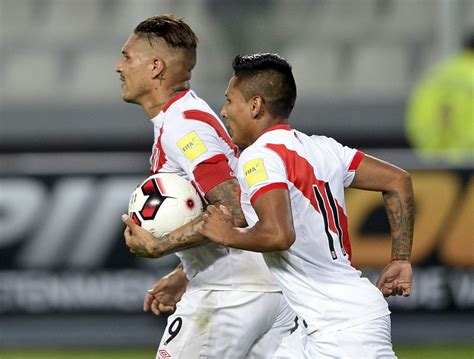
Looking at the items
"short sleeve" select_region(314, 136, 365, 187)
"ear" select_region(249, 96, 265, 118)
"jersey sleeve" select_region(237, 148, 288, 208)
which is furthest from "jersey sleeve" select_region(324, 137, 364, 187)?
"jersey sleeve" select_region(237, 148, 288, 208)

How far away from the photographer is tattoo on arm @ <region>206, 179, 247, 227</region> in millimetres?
5023

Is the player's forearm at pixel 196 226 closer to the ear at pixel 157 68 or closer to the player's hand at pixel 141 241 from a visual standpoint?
the player's hand at pixel 141 241

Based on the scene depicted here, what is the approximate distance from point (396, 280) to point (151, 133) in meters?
6.70

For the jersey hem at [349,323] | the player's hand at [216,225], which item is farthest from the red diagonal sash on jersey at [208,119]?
the jersey hem at [349,323]

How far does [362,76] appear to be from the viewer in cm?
1349

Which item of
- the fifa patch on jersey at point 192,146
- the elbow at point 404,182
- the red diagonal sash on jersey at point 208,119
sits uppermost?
the red diagonal sash on jersey at point 208,119

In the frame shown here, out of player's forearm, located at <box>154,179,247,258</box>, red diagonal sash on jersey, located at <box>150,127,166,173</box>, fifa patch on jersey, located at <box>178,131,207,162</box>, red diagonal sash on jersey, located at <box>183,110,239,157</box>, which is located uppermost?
red diagonal sash on jersey, located at <box>183,110,239,157</box>

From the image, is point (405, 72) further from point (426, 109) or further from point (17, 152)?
point (17, 152)

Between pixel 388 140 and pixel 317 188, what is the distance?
675cm

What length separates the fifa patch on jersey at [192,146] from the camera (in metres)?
5.17

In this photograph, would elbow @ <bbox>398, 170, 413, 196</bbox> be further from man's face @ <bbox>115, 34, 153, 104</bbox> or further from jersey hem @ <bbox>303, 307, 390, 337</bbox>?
man's face @ <bbox>115, 34, 153, 104</bbox>

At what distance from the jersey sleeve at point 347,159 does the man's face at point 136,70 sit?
41.5 inches

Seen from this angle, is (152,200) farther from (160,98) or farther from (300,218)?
(300,218)

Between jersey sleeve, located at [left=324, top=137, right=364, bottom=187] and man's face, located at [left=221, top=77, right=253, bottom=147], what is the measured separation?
0.38m
